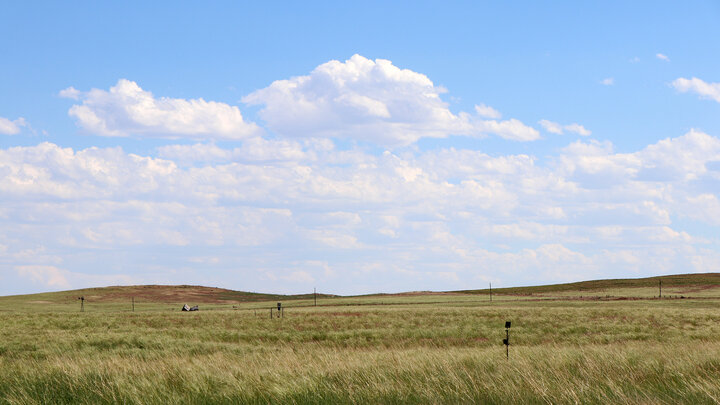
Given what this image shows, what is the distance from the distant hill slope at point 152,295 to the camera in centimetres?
12450

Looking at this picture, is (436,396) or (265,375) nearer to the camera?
(436,396)

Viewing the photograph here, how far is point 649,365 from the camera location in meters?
13.5

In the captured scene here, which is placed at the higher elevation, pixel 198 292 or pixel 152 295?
pixel 198 292

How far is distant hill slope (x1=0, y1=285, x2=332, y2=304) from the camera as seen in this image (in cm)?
12450

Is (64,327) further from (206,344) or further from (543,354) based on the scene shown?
(543,354)

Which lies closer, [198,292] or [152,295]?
[152,295]

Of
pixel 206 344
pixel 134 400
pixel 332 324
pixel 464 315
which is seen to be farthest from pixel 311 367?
pixel 464 315

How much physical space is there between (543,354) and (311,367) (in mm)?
6534

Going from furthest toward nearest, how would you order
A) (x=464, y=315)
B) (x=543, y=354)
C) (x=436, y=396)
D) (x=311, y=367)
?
1. (x=464, y=315)
2. (x=543, y=354)
3. (x=311, y=367)
4. (x=436, y=396)

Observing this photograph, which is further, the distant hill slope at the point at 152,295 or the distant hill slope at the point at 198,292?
the distant hill slope at the point at 152,295

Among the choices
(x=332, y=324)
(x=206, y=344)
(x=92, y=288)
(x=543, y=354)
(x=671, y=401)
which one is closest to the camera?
(x=671, y=401)

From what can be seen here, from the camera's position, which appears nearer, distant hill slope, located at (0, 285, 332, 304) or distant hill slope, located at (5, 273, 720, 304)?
distant hill slope, located at (5, 273, 720, 304)

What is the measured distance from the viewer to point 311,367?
1438cm

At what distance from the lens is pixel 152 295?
138 meters
